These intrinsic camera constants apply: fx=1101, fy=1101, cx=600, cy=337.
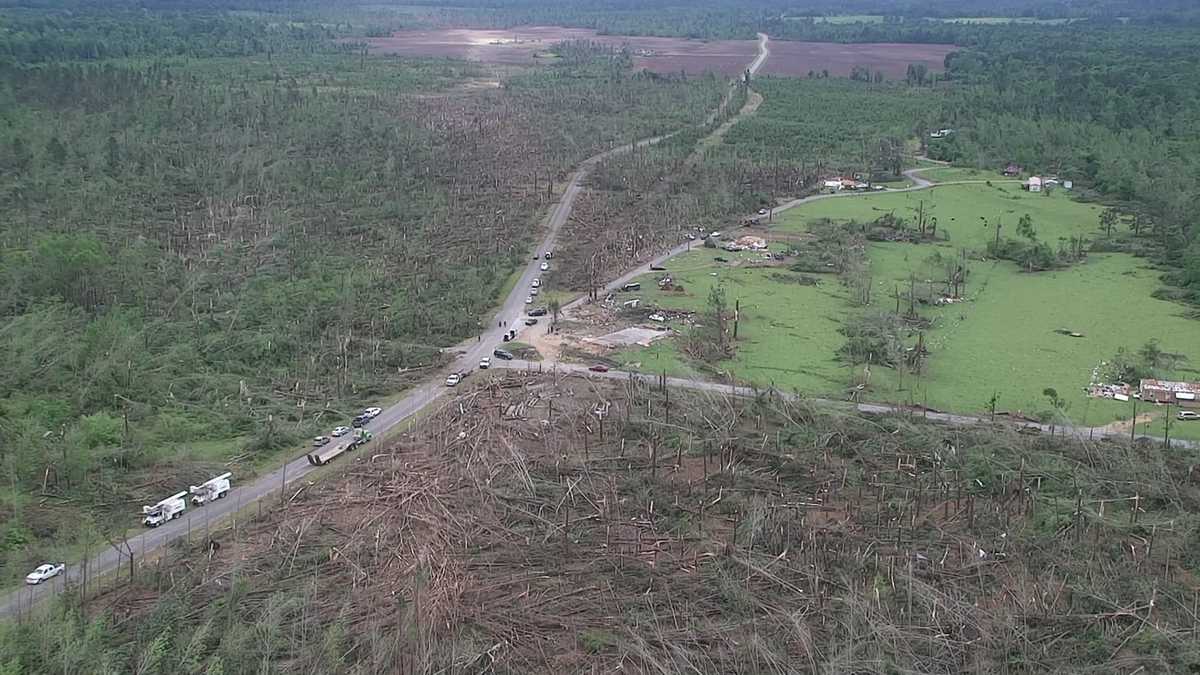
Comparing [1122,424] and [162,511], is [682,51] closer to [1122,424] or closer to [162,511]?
[1122,424]

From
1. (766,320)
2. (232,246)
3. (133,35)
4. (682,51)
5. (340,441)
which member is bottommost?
(766,320)

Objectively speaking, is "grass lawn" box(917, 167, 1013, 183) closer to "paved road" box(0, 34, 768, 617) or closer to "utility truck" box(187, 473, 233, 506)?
"paved road" box(0, 34, 768, 617)

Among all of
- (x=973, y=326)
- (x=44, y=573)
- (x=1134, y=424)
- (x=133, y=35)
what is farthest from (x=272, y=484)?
(x=133, y=35)

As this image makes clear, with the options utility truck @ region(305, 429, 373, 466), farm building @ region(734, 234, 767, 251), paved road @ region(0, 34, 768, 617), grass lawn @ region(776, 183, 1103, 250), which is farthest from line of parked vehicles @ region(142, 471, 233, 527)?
grass lawn @ region(776, 183, 1103, 250)

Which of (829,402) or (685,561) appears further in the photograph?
(829,402)

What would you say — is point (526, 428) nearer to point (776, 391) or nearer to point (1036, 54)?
point (776, 391)

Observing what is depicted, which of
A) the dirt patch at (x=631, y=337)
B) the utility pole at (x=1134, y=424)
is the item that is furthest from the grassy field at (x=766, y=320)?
the utility pole at (x=1134, y=424)
